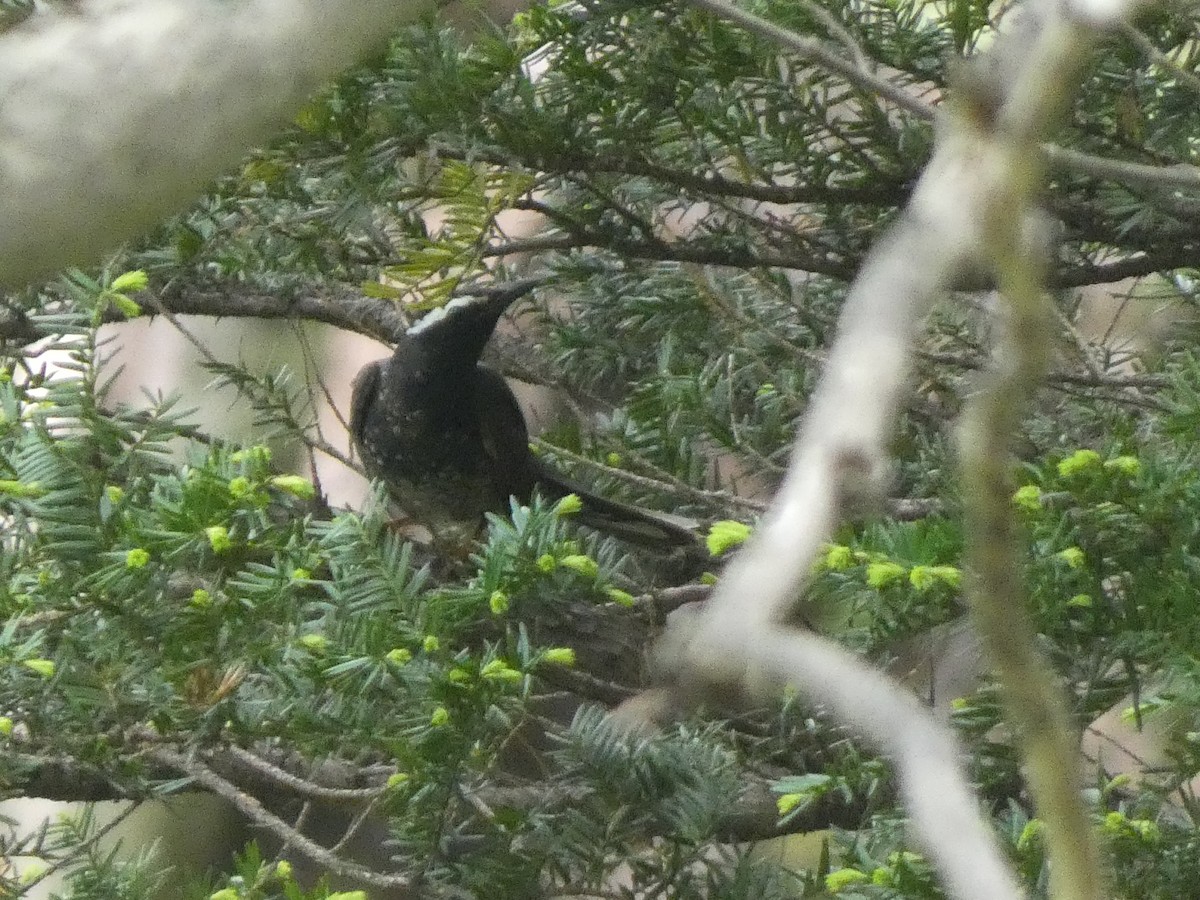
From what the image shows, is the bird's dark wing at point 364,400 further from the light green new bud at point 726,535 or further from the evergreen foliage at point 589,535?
the light green new bud at point 726,535

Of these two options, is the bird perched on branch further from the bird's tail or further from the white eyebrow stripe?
the bird's tail

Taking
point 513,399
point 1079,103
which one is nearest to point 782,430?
point 1079,103

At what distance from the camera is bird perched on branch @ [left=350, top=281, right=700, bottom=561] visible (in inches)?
77.7

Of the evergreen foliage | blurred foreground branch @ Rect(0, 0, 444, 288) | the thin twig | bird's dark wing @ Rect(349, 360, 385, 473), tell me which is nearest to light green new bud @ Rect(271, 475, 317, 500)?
the evergreen foliage

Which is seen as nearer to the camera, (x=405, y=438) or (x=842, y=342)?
(x=842, y=342)

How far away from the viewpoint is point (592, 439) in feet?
4.92

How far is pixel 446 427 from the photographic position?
2.04m

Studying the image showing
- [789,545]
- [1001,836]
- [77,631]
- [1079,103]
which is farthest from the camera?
[1079,103]

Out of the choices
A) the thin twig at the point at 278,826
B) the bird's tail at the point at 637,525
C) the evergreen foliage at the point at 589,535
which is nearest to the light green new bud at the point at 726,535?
the evergreen foliage at the point at 589,535

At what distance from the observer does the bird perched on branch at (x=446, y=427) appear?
6.47 ft

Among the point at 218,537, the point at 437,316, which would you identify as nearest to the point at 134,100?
the point at 218,537

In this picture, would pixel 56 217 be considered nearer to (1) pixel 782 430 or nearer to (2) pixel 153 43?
(2) pixel 153 43

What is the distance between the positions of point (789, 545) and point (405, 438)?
5.99 feet

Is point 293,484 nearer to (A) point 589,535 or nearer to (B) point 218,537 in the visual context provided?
(B) point 218,537
